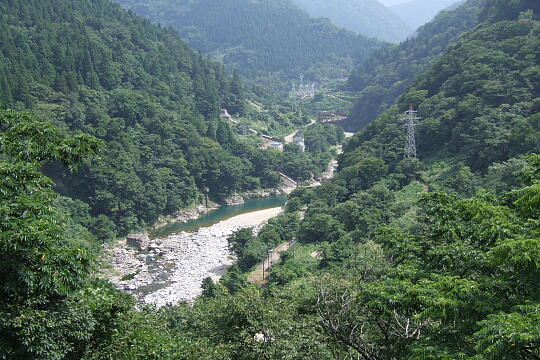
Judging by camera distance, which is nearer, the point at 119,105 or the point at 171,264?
the point at 171,264

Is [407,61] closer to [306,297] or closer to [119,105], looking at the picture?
[119,105]

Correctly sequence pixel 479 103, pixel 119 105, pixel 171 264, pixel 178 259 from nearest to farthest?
1. pixel 479 103
2. pixel 171 264
3. pixel 178 259
4. pixel 119 105

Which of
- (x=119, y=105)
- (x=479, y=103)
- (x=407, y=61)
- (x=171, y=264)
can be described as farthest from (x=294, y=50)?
(x=171, y=264)

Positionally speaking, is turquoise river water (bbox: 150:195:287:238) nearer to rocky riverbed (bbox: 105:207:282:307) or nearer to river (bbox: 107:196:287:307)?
river (bbox: 107:196:287:307)

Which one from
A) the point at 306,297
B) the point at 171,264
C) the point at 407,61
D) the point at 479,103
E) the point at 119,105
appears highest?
the point at 479,103

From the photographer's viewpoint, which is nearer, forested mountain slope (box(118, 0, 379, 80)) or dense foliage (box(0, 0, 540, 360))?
dense foliage (box(0, 0, 540, 360))

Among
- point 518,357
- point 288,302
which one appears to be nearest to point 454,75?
point 288,302

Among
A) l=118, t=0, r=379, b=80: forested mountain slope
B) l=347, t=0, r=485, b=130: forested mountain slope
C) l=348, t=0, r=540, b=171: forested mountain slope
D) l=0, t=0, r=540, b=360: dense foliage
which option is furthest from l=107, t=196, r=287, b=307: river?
l=118, t=0, r=379, b=80: forested mountain slope
